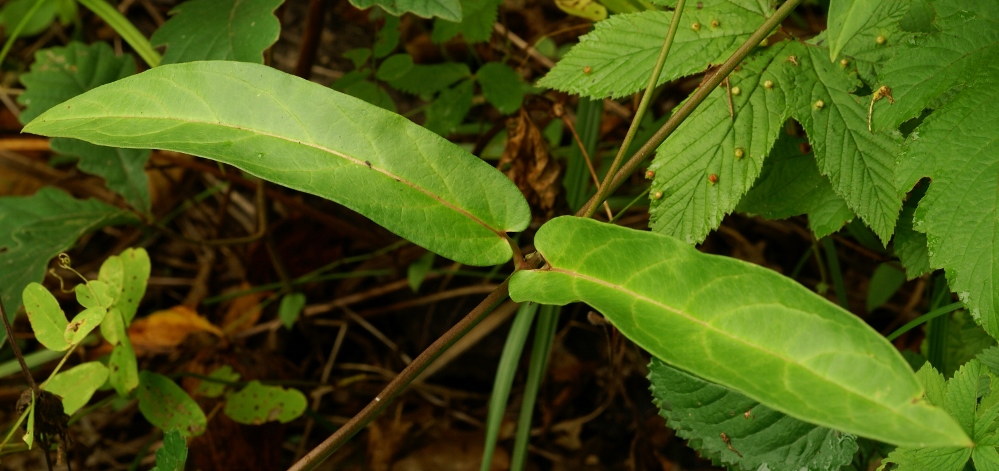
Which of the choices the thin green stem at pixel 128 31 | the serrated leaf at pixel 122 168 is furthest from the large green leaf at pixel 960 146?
the serrated leaf at pixel 122 168

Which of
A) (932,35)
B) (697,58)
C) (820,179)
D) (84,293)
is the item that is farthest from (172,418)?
(932,35)

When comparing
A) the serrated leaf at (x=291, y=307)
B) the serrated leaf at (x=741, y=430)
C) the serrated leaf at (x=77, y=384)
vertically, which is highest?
the serrated leaf at (x=741, y=430)

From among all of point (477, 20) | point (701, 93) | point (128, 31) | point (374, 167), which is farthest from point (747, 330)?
point (128, 31)

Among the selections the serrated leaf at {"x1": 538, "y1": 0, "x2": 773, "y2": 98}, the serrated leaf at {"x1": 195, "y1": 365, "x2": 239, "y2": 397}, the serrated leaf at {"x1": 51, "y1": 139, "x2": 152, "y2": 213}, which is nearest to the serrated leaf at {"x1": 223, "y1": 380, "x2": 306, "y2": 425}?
the serrated leaf at {"x1": 195, "y1": 365, "x2": 239, "y2": 397}

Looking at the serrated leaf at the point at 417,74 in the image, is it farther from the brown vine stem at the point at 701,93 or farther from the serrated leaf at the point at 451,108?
the brown vine stem at the point at 701,93

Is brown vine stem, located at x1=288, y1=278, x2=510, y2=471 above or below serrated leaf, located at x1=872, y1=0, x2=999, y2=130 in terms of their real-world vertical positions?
below

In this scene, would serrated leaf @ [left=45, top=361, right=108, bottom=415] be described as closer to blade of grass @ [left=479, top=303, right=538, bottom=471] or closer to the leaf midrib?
the leaf midrib
